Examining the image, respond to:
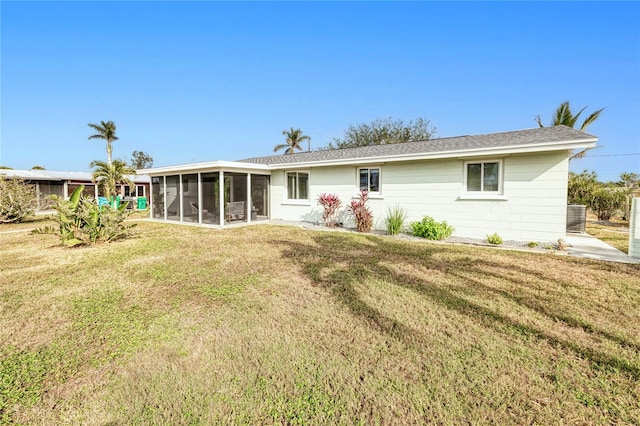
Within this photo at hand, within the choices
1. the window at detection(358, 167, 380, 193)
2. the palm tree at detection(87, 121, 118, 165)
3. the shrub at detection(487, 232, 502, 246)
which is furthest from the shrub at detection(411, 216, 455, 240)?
the palm tree at detection(87, 121, 118, 165)

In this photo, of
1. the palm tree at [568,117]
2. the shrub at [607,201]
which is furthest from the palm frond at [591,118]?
the shrub at [607,201]

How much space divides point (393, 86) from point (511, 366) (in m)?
23.0

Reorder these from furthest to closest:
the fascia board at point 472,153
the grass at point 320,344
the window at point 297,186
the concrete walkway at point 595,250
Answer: the window at point 297,186
the fascia board at point 472,153
the concrete walkway at point 595,250
the grass at point 320,344

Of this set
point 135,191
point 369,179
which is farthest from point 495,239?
point 135,191

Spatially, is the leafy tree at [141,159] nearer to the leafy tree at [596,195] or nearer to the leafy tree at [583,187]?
the leafy tree at [583,187]

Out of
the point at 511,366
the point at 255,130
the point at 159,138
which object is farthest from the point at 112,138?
the point at 511,366

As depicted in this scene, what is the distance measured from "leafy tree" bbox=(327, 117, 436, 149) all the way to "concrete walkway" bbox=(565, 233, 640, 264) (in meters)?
31.4

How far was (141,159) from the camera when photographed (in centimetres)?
6378

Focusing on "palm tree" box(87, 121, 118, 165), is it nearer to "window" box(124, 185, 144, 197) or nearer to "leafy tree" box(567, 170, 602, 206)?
"window" box(124, 185, 144, 197)

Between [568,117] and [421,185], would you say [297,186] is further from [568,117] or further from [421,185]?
[568,117]

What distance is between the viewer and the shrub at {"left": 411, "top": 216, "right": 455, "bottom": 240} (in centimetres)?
969

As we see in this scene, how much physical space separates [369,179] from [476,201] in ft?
13.1

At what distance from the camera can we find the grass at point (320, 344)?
2.33 meters

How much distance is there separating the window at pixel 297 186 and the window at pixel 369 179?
290 cm
